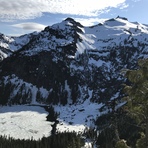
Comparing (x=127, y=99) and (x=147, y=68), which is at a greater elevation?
(x=147, y=68)

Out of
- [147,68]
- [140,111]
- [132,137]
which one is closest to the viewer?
[147,68]

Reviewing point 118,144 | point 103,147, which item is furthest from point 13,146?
point 118,144

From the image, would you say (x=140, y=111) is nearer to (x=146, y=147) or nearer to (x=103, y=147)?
(x=146, y=147)

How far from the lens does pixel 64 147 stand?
597 feet

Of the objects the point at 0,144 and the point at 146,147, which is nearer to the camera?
the point at 146,147

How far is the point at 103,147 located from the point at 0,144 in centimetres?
6016

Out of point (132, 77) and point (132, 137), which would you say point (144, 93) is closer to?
point (132, 77)

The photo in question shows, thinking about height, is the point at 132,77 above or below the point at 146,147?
above

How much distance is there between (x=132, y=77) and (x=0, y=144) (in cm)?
17059

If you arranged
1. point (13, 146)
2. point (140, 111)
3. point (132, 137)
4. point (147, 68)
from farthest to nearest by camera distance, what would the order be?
point (132, 137) → point (13, 146) → point (140, 111) → point (147, 68)

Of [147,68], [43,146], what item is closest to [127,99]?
[147,68]

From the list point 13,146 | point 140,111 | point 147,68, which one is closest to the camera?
point 147,68

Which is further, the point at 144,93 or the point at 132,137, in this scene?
the point at 132,137

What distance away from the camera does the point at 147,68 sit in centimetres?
2295
